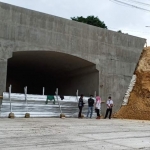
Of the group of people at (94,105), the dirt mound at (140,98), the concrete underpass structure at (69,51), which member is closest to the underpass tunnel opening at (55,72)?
the concrete underpass structure at (69,51)

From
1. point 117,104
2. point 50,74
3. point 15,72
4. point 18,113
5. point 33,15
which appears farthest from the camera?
point 15,72

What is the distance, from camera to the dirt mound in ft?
55.5

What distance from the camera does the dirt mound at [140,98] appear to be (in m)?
16.9

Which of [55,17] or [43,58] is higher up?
[55,17]

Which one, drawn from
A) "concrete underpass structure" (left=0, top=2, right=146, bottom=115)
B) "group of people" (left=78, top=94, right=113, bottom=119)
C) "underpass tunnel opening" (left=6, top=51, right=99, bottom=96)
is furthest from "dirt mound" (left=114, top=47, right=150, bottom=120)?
"underpass tunnel opening" (left=6, top=51, right=99, bottom=96)

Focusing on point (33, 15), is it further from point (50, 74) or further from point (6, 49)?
point (50, 74)

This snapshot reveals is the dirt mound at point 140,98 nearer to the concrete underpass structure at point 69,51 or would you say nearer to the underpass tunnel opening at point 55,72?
the concrete underpass structure at point 69,51

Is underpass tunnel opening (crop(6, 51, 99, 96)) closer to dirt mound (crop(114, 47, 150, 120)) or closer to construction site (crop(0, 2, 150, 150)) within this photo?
construction site (crop(0, 2, 150, 150))

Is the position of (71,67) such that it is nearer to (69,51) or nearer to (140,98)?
(69,51)

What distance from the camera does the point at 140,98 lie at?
701 inches

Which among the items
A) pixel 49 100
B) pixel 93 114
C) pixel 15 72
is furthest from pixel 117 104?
pixel 15 72

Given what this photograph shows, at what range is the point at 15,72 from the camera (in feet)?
79.5

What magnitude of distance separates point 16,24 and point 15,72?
34.4 ft

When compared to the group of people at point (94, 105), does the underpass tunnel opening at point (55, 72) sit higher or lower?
higher
